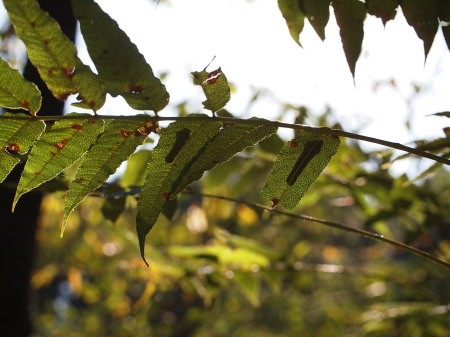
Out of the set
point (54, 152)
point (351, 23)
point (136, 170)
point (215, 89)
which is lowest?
point (136, 170)

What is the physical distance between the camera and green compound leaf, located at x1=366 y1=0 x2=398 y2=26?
662mm

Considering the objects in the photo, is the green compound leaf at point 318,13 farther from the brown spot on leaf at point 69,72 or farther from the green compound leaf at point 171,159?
the brown spot on leaf at point 69,72

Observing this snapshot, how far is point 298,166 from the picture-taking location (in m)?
0.66

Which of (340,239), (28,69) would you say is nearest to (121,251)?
(28,69)

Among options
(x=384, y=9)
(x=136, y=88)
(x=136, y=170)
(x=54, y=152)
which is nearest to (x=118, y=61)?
(x=136, y=88)

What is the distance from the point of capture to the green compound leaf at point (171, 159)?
2.02 feet

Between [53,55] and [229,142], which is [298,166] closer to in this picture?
[229,142]

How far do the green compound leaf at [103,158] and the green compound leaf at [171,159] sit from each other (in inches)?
1.3

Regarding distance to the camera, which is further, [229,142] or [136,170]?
[136,170]

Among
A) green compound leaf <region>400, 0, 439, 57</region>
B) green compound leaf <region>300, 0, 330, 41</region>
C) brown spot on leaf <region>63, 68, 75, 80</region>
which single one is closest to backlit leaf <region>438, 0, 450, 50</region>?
green compound leaf <region>400, 0, 439, 57</region>

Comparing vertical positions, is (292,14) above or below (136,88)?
above

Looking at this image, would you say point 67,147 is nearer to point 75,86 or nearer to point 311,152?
point 75,86

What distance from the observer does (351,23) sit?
25.4 inches

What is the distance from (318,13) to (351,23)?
0.15ft
